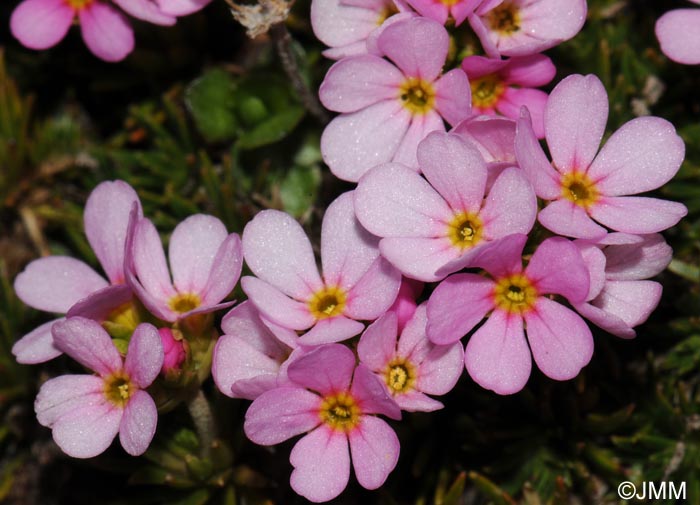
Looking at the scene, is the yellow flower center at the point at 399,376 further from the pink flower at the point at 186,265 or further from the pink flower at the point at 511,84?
the pink flower at the point at 511,84

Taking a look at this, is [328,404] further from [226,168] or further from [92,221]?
[226,168]

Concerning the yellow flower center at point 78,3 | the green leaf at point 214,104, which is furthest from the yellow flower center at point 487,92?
the yellow flower center at point 78,3

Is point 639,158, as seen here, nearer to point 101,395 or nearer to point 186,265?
point 186,265

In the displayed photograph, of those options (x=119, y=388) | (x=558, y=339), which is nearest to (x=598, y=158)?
(x=558, y=339)

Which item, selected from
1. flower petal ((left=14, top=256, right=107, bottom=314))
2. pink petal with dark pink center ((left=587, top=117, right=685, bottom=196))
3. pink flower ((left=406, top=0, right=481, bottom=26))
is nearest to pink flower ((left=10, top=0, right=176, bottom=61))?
flower petal ((left=14, top=256, right=107, bottom=314))

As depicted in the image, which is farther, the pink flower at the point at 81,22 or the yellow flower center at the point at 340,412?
the pink flower at the point at 81,22

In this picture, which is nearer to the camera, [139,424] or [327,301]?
[139,424]
